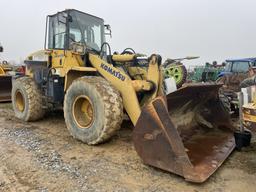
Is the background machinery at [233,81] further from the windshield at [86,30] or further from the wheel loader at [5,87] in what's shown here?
the wheel loader at [5,87]

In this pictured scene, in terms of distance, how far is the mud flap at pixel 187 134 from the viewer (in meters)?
3.58

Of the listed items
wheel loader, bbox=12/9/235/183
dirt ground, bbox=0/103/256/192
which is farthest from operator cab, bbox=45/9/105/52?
dirt ground, bbox=0/103/256/192

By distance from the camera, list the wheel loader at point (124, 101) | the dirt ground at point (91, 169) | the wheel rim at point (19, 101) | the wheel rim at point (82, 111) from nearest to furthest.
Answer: the dirt ground at point (91, 169) < the wheel loader at point (124, 101) < the wheel rim at point (82, 111) < the wheel rim at point (19, 101)

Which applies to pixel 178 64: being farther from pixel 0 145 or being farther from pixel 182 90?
pixel 0 145

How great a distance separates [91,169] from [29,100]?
3.40 metres

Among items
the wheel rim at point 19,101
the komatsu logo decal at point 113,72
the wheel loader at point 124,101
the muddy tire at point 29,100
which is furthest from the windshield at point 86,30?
the wheel rim at point 19,101

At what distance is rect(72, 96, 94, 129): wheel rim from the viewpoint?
5.18m

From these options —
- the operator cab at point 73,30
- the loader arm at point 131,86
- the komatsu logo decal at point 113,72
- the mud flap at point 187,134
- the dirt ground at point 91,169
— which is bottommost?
the dirt ground at point 91,169

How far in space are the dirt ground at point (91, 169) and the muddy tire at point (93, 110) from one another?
23 cm

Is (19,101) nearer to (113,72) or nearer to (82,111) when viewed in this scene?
(82,111)

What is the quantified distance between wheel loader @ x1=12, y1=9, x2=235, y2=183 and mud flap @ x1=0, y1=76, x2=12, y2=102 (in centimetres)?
368

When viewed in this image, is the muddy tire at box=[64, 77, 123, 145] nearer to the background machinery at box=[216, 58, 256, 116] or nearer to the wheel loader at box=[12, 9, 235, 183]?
the wheel loader at box=[12, 9, 235, 183]

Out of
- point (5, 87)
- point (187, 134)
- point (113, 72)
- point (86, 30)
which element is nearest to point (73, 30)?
point (86, 30)

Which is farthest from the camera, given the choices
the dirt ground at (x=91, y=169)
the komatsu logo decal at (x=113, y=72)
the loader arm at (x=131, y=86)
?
the komatsu logo decal at (x=113, y=72)
